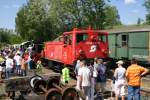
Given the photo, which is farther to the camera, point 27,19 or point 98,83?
point 27,19

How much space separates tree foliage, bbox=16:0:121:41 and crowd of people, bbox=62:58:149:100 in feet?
111

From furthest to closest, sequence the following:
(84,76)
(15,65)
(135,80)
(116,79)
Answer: (15,65) < (116,79) < (84,76) < (135,80)

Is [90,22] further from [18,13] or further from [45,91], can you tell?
[45,91]

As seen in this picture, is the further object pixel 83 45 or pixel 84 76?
pixel 83 45

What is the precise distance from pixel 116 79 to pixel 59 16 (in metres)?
39.4

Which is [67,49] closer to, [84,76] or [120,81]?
[120,81]

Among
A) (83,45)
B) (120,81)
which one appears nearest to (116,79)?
(120,81)

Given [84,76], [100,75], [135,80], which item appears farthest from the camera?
[100,75]

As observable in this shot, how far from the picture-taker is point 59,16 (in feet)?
180

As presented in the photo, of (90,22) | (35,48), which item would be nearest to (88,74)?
(35,48)

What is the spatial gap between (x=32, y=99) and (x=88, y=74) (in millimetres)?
2077

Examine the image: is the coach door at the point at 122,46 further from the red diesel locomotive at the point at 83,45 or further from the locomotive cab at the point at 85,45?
Answer: the locomotive cab at the point at 85,45

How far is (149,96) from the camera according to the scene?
55.8 ft

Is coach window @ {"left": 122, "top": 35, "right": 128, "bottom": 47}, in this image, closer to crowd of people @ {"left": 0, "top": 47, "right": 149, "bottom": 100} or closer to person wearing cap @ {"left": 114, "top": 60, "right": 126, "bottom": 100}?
crowd of people @ {"left": 0, "top": 47, "right": 149, "bottom": 100}
